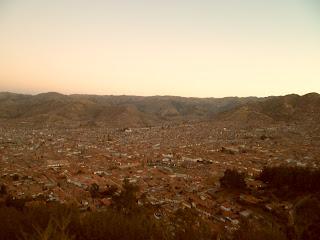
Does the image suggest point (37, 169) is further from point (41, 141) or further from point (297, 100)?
point (297, 100)

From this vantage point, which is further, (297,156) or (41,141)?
(41,141)

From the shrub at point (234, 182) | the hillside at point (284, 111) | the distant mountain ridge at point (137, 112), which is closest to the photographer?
the shrub at point (234, 182)

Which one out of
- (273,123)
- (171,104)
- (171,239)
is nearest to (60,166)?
(171,239)

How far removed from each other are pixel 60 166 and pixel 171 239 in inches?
305

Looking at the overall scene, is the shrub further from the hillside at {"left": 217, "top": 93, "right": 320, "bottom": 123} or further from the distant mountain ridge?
the distant mountain ridge

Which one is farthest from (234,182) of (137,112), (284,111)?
(137,112)

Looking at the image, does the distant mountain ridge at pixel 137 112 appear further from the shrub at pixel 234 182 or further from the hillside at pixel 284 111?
the shrub at pixel 234 182

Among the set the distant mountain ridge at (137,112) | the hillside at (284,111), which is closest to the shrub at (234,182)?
the hillside at (284,111)

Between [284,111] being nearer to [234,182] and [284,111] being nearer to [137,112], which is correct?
[137,112]

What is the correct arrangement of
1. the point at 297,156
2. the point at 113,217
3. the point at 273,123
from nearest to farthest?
1. the point at 113,217
2. the point at 297,156
3. the point at 273,123

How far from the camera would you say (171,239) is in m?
4.57

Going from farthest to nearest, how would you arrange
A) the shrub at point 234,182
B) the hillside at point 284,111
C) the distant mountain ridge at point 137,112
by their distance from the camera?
the distant mountain ridge at point 137,112
the hillside at point 284,111
the shrub at point 234,182

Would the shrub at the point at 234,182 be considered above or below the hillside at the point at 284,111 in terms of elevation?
below

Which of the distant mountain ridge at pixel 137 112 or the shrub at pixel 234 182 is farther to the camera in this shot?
the distant mountain ridge at pixel 137 112
